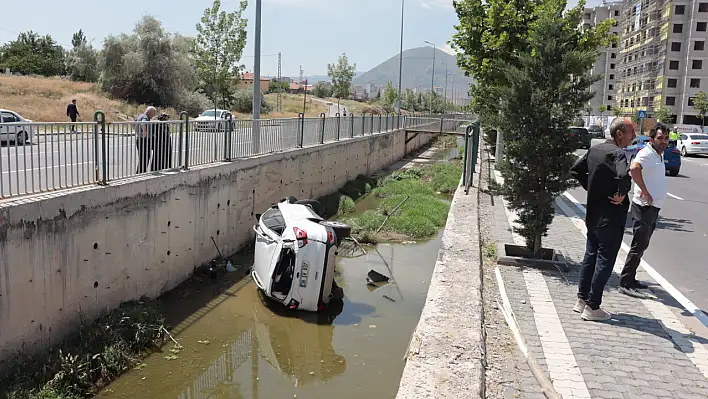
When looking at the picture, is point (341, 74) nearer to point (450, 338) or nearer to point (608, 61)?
point (608, 61)

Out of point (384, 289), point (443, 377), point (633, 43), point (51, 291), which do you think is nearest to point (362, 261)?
point (384, 289)

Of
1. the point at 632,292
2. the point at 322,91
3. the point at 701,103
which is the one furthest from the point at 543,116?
the point at 322,91

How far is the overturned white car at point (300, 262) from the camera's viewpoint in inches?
330

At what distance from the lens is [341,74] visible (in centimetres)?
7650

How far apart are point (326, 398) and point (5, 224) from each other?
3.96 m

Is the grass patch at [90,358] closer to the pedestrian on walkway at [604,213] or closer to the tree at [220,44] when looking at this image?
the pedestrian on walkway at [604,213]

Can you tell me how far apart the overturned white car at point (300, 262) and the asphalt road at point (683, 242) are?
4737 mm

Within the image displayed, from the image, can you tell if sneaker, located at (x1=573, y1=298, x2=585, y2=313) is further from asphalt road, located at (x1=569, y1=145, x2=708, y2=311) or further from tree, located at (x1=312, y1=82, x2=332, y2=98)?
tree, located at (x1=312, y1=82, x2=332, y2=98)

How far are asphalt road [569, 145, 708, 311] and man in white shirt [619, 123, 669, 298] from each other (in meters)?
0.80

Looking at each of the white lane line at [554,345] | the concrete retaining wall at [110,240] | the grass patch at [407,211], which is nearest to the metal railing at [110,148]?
the concrete retaining wall at [110,240]

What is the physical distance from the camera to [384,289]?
10273mm

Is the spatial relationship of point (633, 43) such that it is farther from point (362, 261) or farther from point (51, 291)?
point (51, 291)

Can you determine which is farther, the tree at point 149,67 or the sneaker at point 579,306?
the tree at point 149,67

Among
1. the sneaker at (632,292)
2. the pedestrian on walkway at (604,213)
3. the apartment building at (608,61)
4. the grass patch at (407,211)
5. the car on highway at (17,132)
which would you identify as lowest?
the grass patch at (407,211)
